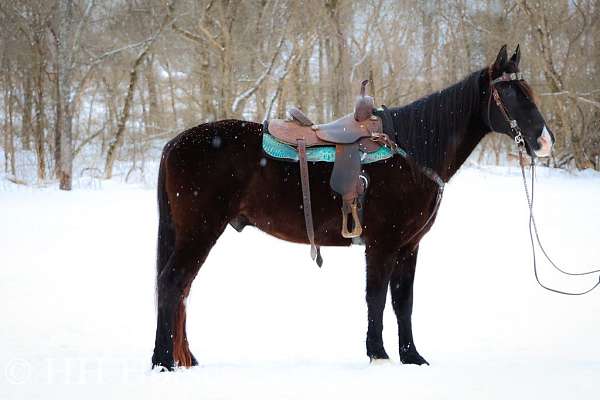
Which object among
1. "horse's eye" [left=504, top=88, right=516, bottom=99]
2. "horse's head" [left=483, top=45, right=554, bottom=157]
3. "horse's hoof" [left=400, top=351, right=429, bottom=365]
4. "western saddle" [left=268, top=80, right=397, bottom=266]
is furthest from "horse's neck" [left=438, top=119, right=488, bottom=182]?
"horse's hoof" [left=400, top=351, right=429, bottom=365]

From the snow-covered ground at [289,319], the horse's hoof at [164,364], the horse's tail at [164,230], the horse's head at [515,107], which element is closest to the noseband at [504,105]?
the horse's head at [515,107]

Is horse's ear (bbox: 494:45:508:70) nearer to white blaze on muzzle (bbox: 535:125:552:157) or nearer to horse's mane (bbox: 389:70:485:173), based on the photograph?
horse's mane (bbox: 389:70:485:173)

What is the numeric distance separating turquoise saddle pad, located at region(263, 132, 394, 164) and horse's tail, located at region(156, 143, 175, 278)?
0.71m

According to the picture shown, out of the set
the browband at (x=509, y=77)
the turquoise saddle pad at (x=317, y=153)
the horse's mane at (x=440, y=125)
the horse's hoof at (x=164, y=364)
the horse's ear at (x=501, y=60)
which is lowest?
the horse's hoof at (x=164, y=364)

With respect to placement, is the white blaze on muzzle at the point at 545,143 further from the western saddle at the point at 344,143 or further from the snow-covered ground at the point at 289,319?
the snow-covered ground at the point at 289,319

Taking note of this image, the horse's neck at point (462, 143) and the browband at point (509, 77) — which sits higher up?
the browband at point (509, 77)

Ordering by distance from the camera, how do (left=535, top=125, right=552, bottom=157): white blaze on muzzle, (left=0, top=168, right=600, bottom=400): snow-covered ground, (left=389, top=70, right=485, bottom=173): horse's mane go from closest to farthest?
(left=0, top=168, right=600, bottom=400): snow-covered ground < (left=535, top=125, right=552, bottom=157): white blaze on muzzle < (left=389, top=70, right=485, bottom=173): horse's mane

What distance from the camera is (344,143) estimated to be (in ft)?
12.2

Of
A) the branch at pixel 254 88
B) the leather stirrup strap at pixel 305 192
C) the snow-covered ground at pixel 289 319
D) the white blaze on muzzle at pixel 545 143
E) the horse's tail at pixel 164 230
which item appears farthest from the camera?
the branch at pixel 254 88

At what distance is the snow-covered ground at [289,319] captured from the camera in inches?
126

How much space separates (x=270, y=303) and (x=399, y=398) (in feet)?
10.2

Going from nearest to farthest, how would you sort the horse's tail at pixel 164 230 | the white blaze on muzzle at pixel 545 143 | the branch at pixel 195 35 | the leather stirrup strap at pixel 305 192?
1. the white blaze on muzzle at pixel 545 143
2. the leather stirrup strap at pixel 305 192
3. the horse's tail at pixel 164 230
4. the branch at pixel 195 35

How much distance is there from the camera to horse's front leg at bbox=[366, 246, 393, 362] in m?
3.68

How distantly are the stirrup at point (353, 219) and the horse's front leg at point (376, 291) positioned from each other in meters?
0.17
